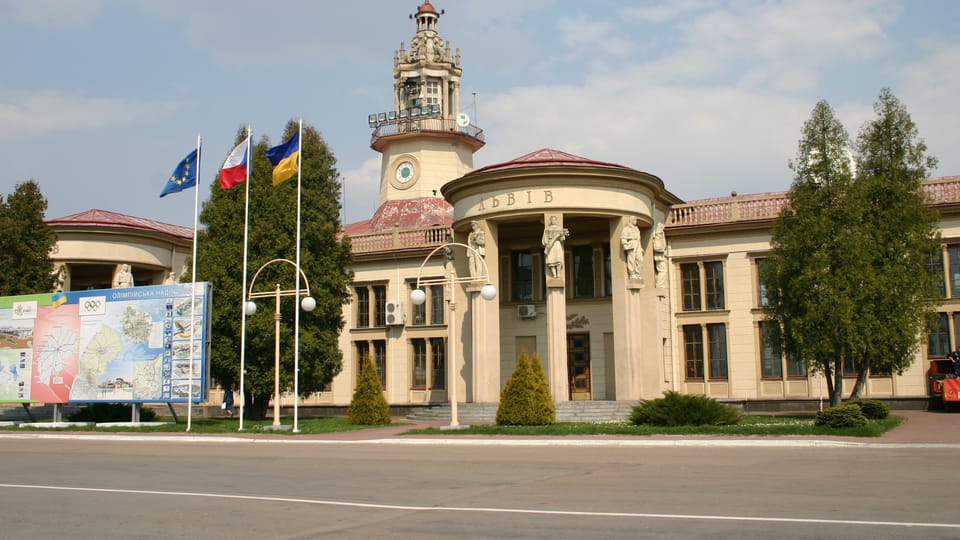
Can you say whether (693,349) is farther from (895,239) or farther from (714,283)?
(895,239)

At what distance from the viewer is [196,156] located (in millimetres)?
29922

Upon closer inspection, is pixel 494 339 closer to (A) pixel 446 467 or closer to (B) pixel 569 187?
(B) pixel 569 187

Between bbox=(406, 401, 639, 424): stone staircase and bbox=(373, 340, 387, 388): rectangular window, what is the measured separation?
34.7 feet

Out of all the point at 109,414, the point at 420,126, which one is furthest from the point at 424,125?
the point at 109,414

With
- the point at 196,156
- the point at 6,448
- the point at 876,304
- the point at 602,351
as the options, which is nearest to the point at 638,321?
the point at 602,351

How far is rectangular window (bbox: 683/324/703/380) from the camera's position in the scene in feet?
119

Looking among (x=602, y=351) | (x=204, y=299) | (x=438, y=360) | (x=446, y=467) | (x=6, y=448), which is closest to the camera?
(x=446, y=467)

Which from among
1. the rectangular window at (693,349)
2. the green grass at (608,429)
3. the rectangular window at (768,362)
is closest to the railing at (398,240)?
the rectangular window at (693,349)

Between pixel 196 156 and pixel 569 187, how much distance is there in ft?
42.5

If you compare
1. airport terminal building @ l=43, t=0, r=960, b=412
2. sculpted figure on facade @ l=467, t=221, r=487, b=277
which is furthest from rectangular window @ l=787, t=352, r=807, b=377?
sculpted figure on facade @ l=467, t=221, r=487, b=277

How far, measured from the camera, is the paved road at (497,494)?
867cm

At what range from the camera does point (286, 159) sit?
28.5 metres

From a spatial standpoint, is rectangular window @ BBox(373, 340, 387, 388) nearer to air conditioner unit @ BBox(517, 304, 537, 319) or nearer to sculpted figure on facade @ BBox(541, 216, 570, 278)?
air conditioner unit @ BBox(517, 304, 537, 319)

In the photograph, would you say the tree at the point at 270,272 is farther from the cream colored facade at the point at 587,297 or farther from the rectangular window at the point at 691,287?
the rectangular window at the point at 691,287
